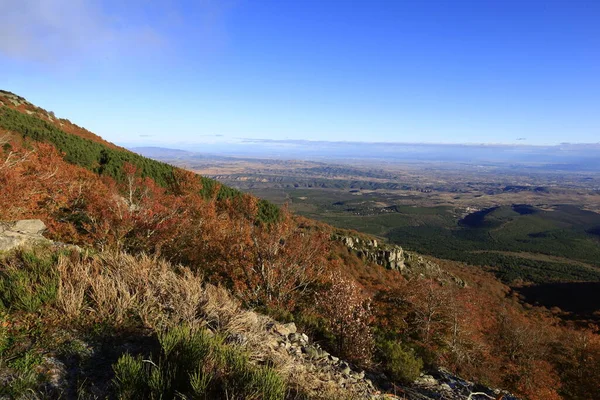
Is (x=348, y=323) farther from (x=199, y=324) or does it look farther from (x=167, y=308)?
(x=167, y=308)

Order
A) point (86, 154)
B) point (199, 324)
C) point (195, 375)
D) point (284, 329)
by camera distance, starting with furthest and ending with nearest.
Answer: point (86, 154) → point (284, 329) → point (199, 324) → point (195, 375)

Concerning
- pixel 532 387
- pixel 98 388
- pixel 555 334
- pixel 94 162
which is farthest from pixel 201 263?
pixel 555 334

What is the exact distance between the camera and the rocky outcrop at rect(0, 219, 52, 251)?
9594 mm

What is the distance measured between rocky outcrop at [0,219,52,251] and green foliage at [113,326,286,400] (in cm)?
836

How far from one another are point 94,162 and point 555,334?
55.3 metres

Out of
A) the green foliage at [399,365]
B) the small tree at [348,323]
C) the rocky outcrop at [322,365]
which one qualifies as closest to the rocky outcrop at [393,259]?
the small tree at [348,323]

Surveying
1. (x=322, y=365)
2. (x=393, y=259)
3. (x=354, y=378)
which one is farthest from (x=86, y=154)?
(x=393, y=259)

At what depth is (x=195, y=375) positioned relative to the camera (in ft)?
12.6

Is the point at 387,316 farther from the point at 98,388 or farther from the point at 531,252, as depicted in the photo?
the point at 531,252

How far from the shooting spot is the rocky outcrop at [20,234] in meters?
9.59

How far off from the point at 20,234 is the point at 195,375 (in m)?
11.7

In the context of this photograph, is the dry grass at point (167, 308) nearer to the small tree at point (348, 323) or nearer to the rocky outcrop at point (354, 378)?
the rocky outcrop at point (354, 378)

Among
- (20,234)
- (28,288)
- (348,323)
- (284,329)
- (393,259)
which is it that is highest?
(28,288)

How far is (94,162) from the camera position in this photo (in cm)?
3772
